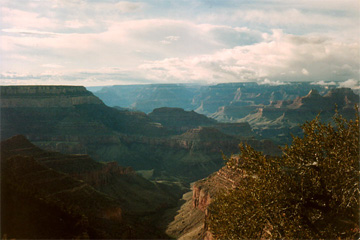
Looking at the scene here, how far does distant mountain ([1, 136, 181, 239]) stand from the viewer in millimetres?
33375

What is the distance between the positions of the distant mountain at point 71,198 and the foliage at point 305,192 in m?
20.5

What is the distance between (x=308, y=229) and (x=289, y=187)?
11.4 ft

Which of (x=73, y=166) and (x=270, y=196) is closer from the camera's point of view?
(x=270, y=196)

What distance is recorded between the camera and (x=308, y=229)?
2323cm

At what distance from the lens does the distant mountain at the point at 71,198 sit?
33.4 meters

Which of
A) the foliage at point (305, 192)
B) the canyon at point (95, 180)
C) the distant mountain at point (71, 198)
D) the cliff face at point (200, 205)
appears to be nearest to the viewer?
the foliage at point (305, 192)

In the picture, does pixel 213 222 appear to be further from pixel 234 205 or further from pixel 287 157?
pixel 287 157

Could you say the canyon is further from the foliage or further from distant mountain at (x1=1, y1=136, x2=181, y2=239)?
the foliage

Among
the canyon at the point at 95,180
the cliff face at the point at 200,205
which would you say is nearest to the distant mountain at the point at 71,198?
the canyon at the point at 95,180

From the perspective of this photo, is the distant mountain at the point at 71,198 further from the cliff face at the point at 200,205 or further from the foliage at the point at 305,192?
the foliage at the point at 305,192

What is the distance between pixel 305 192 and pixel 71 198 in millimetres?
46317

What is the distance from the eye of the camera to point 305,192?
24375 millimetres

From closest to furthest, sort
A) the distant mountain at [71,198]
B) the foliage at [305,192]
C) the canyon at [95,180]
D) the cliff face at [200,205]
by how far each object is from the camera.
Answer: the foliage at [305,192]
the distant mountain at [71,198]
the canyon at [95,180]
the cliff face at [200,205]

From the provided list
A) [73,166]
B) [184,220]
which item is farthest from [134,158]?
[184,220]
